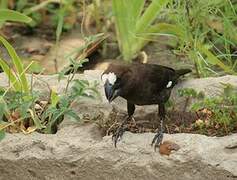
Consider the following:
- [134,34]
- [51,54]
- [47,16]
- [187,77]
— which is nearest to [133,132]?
[187,77]

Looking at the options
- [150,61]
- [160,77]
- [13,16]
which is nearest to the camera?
[160,77]

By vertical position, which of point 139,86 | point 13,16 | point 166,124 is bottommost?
point 166,124

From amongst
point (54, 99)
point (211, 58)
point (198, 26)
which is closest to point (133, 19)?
point (198, 26)

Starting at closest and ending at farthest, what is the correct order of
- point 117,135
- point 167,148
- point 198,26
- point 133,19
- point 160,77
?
1. point 167,148
2. point 117,135
3. point 160,77
4. point 198,26
5. point 133,19

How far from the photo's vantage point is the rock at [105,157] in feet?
11.3

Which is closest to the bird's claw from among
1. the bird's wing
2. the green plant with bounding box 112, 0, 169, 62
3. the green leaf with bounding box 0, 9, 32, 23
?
the bird's wing

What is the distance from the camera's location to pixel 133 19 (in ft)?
16.0

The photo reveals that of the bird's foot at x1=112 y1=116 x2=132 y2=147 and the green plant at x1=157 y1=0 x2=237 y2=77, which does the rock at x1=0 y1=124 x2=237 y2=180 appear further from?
the green plant at x1=157 y1=0 x2=237 y2=77

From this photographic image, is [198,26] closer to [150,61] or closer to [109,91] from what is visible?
[150,61]

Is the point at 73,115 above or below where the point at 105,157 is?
above

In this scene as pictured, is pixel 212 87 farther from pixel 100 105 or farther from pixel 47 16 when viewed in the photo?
pixel 47 16

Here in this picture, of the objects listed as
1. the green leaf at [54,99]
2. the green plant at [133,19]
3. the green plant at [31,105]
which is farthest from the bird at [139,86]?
the green plant at [133,19]

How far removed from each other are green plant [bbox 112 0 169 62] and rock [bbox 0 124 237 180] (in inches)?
50.2

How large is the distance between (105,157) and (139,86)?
0.46 metres
